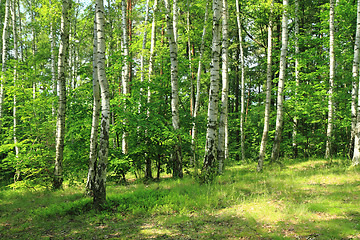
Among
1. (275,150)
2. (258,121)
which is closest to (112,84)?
(275,150)

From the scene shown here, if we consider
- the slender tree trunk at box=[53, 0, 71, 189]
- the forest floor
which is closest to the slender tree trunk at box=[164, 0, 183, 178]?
the forest floor

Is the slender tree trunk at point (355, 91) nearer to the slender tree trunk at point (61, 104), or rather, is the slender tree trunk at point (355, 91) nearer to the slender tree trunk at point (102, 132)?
the slender tree trunk at point (102, 132)

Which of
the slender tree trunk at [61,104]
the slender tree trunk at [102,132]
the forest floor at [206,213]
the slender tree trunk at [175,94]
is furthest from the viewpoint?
the slender tree trunk at [175,94]

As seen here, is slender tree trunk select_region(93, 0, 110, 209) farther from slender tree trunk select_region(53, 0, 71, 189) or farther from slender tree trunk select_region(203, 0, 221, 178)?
slender tree trunk select_region(203, 0, 221, 178)

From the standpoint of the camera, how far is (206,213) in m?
5.59

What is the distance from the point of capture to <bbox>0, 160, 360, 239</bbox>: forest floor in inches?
176

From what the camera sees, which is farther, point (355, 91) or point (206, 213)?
point (355, 91)

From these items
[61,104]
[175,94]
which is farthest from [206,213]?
[61,104]

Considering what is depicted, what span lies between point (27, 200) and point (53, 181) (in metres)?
1.03

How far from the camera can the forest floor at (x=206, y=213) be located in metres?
4.47

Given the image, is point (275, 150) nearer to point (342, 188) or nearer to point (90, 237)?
point (342, 188)

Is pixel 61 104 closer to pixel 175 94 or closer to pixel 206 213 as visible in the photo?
pixel 175 94

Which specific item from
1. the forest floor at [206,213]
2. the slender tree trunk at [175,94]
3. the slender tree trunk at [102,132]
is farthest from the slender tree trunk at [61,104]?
the slender tree trunk at [175,94]

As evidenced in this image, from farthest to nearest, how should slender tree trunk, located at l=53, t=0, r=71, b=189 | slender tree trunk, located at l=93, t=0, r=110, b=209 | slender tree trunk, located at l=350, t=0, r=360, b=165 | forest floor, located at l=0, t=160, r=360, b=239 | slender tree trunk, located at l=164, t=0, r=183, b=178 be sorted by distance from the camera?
slender tree trunk, located at l=350, t=0, r=360, b=165
slender tree trunk, located at l=164, t=0, r=183, b=178
slender tree trunk, located at l=53, t=0, r=71, b=189
slender tree trunk, located at l=93, t=0, r=110, b=209
forest floor, located at l=0, t=160, r=360, b=239
